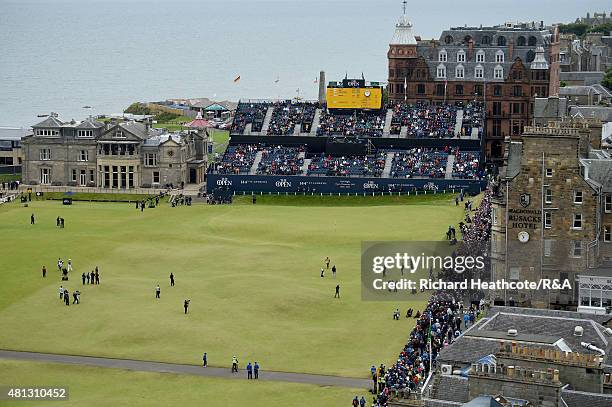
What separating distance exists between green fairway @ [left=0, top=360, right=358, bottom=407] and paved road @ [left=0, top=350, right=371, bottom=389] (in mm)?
822

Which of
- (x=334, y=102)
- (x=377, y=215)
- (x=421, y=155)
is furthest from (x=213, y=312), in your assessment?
(x=334, y=102)

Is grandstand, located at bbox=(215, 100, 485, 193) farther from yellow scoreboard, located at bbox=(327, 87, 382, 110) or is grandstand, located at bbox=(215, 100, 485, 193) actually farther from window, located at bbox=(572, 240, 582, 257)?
window, located at bbox=(572, 240, 582, 257)

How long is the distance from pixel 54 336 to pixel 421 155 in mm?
69500

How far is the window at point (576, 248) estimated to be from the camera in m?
74.9

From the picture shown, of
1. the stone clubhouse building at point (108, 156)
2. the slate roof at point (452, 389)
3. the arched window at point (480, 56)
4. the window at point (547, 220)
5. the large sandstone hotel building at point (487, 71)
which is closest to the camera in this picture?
the slate roof at point (452, 389)

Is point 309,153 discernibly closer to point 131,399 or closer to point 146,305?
point 146,305

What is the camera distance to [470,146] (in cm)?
14062

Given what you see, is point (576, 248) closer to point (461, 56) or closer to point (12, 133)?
point (461, 56)

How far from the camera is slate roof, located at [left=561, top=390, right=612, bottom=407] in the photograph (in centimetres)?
4125

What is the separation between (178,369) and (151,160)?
7730cm

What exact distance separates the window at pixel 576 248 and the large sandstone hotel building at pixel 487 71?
75.4 metres

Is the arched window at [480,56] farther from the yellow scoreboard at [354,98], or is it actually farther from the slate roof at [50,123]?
the slate roof at [50,123]

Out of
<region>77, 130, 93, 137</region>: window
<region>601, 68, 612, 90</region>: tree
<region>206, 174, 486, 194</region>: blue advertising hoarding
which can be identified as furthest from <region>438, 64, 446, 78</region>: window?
<region>77, 130, 93, 137</region>: window

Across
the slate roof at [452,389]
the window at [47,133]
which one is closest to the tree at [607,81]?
the window at [47,133]
